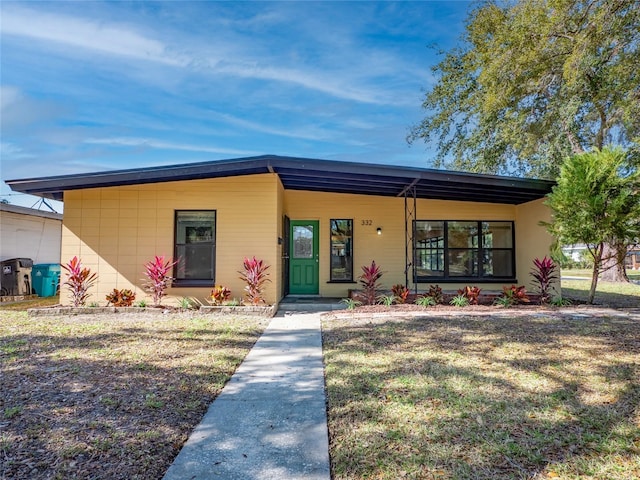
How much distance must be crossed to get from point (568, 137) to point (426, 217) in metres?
6.62

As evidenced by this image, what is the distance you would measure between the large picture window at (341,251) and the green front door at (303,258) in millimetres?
472

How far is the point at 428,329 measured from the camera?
5.68 meters

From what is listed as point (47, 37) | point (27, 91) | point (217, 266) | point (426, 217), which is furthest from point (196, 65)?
point (426, 217)

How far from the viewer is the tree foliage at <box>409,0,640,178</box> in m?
8.16

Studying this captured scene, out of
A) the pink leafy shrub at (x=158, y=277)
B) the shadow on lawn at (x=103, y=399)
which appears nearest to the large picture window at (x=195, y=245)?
the pink leafy shrub at (x=158, y=277)

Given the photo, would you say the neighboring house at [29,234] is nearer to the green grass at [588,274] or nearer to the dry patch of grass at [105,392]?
the dry patch of grass at [105,392]

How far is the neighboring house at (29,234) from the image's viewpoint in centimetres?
989

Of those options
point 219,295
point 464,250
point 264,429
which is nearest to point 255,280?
point 219,295

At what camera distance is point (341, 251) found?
9.99 metres

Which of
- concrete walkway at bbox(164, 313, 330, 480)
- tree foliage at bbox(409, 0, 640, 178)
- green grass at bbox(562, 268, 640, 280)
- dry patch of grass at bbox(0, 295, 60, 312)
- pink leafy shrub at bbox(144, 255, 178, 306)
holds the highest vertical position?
tree foliage at bbox(409, 0, 640, 178)

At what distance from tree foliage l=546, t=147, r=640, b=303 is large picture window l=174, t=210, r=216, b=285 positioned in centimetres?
744

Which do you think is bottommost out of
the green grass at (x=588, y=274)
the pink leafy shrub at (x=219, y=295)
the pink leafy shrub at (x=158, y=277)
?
the green grass at (x=588, y=274)

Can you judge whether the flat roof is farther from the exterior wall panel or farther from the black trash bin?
the black trash bin

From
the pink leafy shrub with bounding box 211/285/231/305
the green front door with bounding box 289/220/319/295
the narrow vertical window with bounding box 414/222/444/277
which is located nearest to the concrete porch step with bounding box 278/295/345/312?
the green front door with bounding box 289/220/319/295
